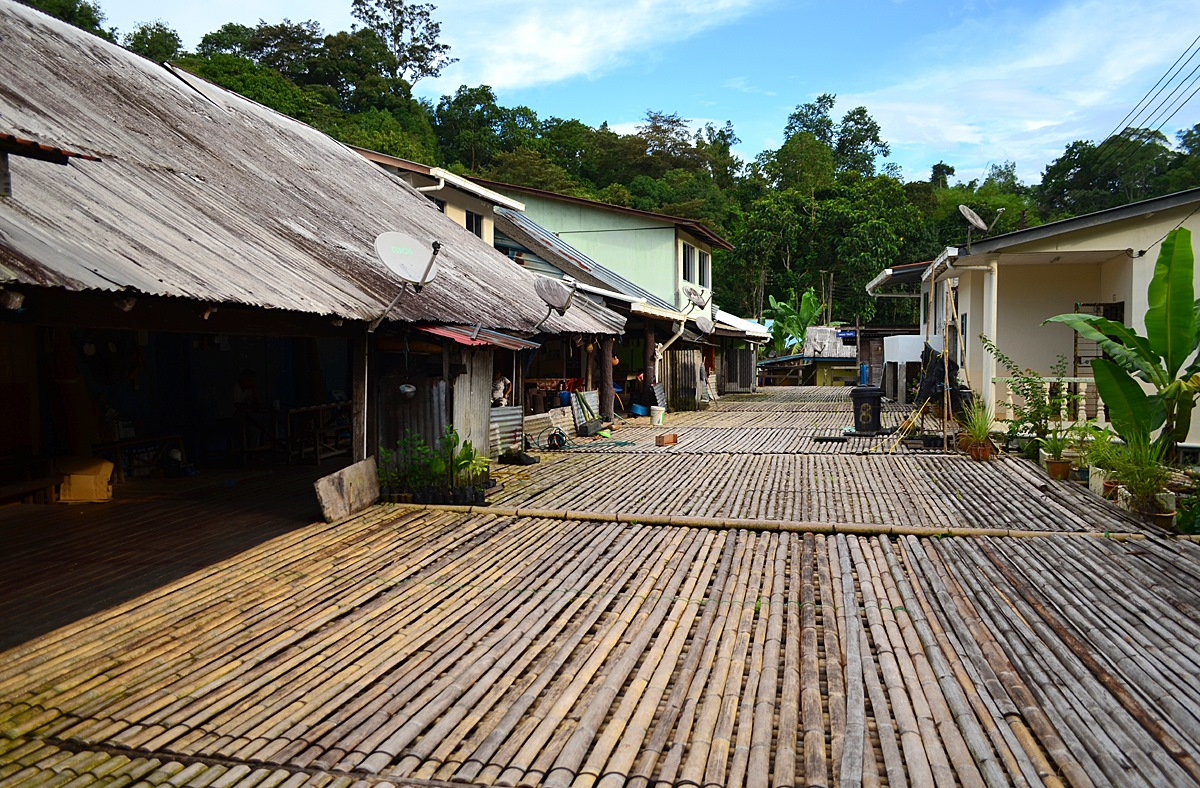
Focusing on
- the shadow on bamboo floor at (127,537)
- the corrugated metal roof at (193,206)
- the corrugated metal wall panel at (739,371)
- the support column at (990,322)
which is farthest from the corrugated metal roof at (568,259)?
the shadow on bamboo floor at (127,537)

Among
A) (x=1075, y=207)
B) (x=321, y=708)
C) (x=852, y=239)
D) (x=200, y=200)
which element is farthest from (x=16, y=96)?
(x=1075, y=207)

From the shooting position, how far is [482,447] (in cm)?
1144

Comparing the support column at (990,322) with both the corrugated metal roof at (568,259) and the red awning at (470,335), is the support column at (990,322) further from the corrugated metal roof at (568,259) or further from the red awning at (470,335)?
the red awning at (470,335)

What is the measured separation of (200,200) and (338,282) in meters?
1.74

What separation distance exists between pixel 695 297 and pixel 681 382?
3.71m

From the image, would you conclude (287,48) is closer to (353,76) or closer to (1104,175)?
(353,76)

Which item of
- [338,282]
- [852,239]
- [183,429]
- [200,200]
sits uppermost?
[852,239]

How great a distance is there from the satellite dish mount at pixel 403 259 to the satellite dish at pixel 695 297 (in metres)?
15.5

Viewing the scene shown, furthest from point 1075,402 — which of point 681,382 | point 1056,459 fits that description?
point 681,382

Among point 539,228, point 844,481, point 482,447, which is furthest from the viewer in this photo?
point 539,228

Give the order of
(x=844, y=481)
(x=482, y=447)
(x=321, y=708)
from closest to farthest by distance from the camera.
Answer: (x=321, y=708), (x=844, y=481), (x=482, y=447)

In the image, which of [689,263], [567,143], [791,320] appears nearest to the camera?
[689,263]

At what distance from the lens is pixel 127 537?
720cm

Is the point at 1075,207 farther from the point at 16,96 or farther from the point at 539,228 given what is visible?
the point at 16,96
